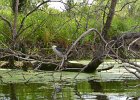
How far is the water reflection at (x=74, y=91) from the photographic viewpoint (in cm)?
848

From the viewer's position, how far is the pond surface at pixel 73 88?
8516 millimetres

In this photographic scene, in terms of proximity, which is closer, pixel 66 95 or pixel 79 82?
pixel 66 95

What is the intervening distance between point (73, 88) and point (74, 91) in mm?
438

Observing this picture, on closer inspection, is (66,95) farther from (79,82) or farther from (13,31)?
(13,31)

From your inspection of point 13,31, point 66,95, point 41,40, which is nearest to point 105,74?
point 13,31

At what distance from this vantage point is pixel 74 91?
30.6 feet

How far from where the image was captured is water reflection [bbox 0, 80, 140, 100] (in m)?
8.48

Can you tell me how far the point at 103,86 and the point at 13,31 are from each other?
4294mm

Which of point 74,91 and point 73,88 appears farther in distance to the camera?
point 73,88

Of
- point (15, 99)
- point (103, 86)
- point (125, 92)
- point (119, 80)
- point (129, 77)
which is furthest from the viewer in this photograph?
point (129, 77)

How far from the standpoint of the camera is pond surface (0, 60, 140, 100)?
8516 mm

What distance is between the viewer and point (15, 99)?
8438 millimetres

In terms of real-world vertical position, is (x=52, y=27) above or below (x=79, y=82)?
above

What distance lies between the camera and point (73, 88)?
9750 millimetres
